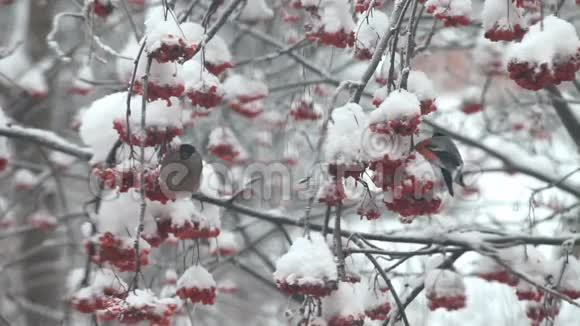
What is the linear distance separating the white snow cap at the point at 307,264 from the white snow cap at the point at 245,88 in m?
2.16

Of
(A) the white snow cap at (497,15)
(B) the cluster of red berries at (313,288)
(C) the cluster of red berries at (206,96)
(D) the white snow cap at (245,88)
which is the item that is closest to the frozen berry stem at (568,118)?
(D) the white snow cap at (245,88)

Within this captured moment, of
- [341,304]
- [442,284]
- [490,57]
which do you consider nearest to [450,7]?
[341,304]

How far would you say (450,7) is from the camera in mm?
2346

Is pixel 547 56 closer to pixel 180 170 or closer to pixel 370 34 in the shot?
pixel 370 34

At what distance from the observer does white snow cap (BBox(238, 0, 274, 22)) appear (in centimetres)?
335

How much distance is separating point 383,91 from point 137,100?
34.4 inches

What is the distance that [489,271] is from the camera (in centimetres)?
324

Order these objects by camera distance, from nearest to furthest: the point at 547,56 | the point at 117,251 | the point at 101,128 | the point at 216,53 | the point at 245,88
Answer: the point at 547,56 < the point at 117,251 < the point at 101,128 < the point at 216,53 < the point at 245,88

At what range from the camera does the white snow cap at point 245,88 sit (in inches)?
154

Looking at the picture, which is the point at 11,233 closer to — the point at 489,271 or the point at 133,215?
the point at 133,215

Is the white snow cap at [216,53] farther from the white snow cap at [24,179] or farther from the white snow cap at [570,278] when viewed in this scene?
the white snow cap at [24,179]

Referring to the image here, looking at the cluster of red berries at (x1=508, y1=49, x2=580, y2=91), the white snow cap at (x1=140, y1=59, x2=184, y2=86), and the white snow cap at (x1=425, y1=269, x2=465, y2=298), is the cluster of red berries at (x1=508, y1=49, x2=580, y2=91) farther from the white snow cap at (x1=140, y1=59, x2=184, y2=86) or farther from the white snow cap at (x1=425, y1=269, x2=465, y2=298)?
the white snow cap at (x1=425, y1=269, x2=465, y2=298)

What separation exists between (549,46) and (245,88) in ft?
7.47

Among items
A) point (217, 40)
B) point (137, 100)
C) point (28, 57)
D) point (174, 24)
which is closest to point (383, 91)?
point (174, 24)
